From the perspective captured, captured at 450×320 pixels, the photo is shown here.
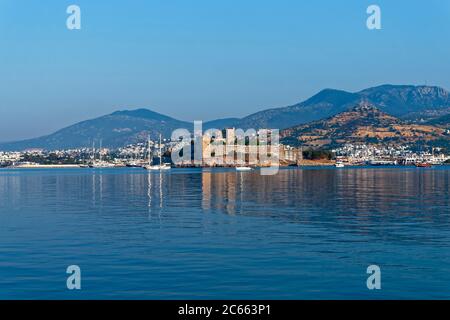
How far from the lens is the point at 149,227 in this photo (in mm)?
27172

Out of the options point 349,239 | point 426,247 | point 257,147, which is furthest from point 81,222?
point 257,147
